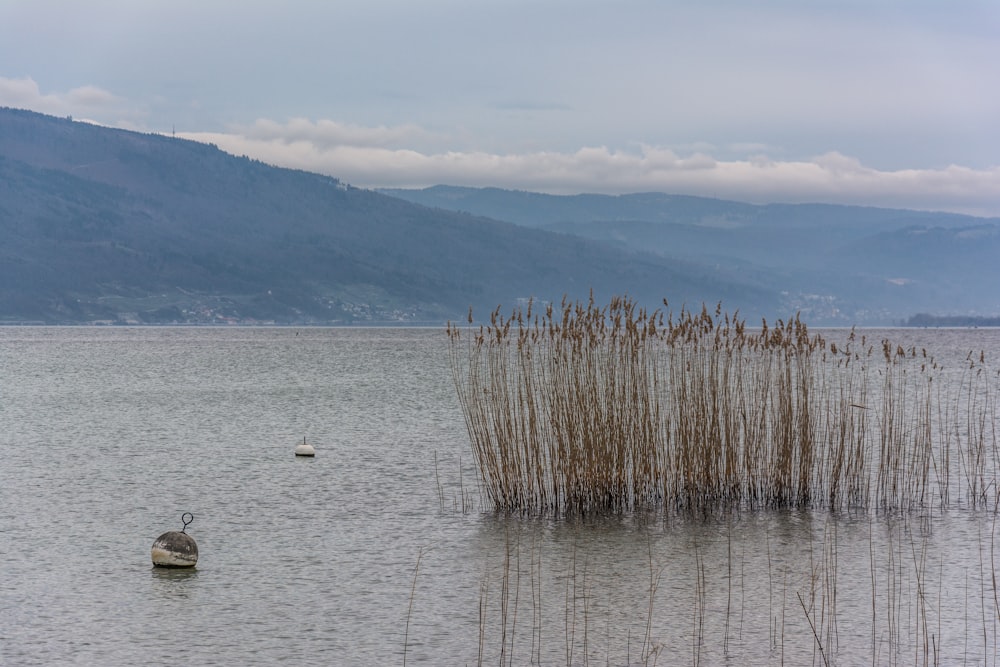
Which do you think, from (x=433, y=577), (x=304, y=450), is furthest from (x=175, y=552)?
(x=304, y=450)

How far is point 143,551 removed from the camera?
15.4 metres

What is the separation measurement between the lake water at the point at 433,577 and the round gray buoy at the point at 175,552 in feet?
0.51

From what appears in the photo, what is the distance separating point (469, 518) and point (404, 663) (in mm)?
6835

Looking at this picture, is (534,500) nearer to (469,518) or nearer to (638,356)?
(469,518)

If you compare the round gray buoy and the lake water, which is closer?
the lake water

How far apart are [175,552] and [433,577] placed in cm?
302

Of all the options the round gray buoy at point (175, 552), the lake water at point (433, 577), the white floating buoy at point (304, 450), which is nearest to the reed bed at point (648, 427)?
the lake water at point (433, 577)

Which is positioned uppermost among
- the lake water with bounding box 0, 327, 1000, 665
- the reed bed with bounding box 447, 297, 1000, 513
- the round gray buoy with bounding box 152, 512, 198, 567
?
the reed bed with bounding box 447, 297, 1000, 513

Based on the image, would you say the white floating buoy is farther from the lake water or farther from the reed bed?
the reed bed

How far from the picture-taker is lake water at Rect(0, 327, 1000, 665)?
36.3 ft

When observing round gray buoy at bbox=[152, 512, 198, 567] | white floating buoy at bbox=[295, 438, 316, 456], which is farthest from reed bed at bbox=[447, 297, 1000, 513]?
white floating buoy at bbox=[295, 438, 316, 456]

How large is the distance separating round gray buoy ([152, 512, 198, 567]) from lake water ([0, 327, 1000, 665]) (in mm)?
155

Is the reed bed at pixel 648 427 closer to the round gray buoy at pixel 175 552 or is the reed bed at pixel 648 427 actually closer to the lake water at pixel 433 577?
the lake water at pixel 433 577

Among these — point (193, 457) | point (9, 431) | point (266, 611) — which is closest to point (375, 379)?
point (9, 431)
